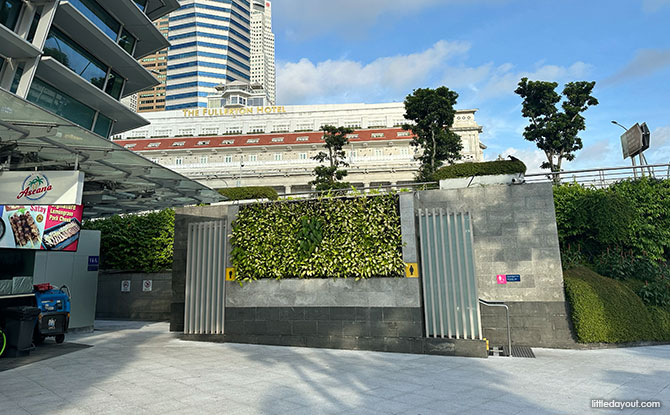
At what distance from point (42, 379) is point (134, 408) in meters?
3.33

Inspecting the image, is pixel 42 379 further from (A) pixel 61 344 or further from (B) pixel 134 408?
(A) pixel 61 344

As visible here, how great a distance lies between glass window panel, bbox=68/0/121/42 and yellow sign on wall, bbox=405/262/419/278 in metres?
18.7

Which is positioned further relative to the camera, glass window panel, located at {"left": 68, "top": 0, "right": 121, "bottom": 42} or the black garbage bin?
glass window panel, located at {"left": 68, "top": 0, "right": 121, "bottom": 42}

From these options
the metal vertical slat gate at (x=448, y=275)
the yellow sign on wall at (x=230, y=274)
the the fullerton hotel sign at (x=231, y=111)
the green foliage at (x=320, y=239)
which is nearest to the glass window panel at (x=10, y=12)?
the green foliage at (x=320, y=239)

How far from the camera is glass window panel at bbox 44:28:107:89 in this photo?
17.0 m

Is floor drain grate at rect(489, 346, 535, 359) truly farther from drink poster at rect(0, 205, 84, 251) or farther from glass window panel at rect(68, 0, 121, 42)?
glass window panel at rect(68, 0, 121, 42)

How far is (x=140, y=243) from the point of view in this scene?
722 inches

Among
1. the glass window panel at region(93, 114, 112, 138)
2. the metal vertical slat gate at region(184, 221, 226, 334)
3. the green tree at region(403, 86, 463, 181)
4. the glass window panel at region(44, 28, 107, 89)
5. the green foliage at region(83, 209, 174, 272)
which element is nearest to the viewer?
the metal vertical slat gate at region(184, 221, 226, 334)

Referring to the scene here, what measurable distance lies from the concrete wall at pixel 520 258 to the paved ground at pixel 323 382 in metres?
0.85

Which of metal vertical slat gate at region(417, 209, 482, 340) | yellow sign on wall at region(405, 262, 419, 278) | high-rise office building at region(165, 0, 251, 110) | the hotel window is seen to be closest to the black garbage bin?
yellow sign on wall at region(405, 262, 419, 278)

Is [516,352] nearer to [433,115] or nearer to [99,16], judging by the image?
[99,16]

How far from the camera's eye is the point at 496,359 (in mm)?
9148

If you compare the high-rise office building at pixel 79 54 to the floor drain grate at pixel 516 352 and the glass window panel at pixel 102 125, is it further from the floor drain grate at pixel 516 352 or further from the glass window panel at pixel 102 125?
the floor drain grate at pixel 516 352

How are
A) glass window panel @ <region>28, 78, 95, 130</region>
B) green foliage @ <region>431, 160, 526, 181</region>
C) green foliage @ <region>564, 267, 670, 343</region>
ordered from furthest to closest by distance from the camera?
1. glass window panel @ <region>28, 78, 95, 130</region>
2. green foliage @ <region>431, 160, 526, 181</region>
3. green foliage @ <region>564, 267, 670, 343</region>
